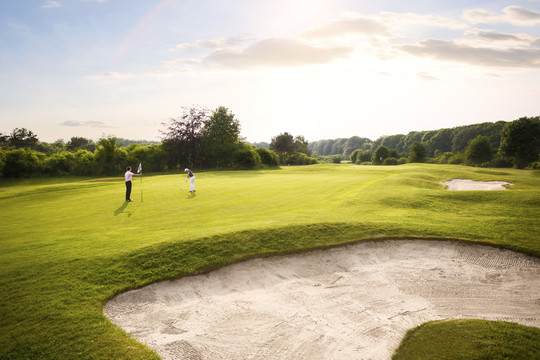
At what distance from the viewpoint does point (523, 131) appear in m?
55.6

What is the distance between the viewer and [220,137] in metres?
60.2

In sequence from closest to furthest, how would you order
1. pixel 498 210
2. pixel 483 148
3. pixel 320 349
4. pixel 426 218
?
pixel 320 349 → pixel 426 218 → pixel 498 210 → pixel 483 148

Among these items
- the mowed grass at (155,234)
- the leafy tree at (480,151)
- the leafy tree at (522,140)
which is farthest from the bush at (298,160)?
the mowed grass at (155,234)

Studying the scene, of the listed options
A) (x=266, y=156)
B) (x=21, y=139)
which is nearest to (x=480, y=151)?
(x=266, y=156)

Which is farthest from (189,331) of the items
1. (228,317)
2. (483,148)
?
(483,148)

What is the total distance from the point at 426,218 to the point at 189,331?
39.0ft

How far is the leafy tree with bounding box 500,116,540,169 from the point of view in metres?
54.9

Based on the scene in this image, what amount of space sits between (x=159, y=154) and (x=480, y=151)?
7469cm

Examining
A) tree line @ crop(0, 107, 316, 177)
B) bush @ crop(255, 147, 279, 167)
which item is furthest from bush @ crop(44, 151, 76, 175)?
bush @ crop(255, 147, 279, 167)

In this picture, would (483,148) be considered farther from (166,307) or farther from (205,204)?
(166,307)

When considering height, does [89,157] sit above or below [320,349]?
above

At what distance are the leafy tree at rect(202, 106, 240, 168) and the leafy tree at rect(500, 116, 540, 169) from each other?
190 feet

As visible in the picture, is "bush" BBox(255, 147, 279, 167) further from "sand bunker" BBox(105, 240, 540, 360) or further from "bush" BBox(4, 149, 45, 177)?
"sand bunker" BBox(105, 240, 540, 360)

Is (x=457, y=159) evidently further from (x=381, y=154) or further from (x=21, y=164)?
(x=21, y=164)
